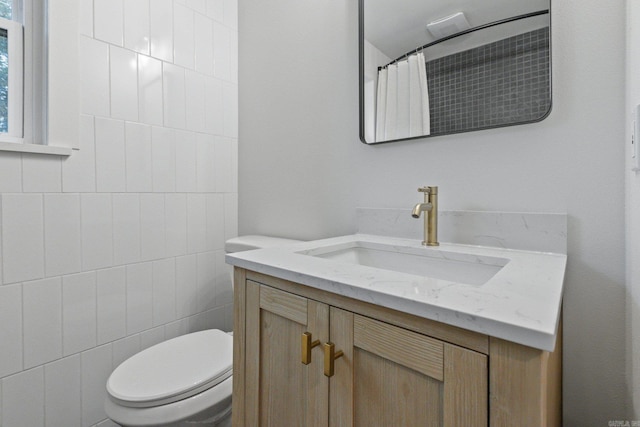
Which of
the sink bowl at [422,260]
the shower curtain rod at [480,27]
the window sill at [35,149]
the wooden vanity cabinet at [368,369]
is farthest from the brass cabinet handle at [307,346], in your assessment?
the window sill at [35,149]

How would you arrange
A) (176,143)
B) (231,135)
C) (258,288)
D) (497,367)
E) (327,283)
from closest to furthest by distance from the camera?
(497,367), (327,283), (258,288), (176,143), (231,135)

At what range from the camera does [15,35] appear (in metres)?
1.08

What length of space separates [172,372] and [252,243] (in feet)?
1.77

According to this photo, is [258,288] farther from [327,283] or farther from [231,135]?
[231,135]

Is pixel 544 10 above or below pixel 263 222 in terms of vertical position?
above

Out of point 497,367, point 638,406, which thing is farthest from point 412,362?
point 638,406

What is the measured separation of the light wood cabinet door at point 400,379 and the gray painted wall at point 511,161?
0.58 meters

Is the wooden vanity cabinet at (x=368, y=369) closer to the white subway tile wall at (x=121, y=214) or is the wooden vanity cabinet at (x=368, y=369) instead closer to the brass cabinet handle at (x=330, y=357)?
the brass cabinet handle at (x=330, y=357)

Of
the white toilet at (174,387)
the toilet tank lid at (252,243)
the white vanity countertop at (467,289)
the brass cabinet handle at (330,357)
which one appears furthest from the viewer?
the toilet tank lid at (252,243)

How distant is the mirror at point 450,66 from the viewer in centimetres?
87

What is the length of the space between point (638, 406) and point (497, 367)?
477 millimetres

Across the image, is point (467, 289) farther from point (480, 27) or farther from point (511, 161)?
point (480, 27)

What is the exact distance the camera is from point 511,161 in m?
0.91

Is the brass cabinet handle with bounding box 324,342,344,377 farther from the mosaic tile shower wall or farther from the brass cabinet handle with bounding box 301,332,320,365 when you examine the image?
the mosaic tile shower wall
